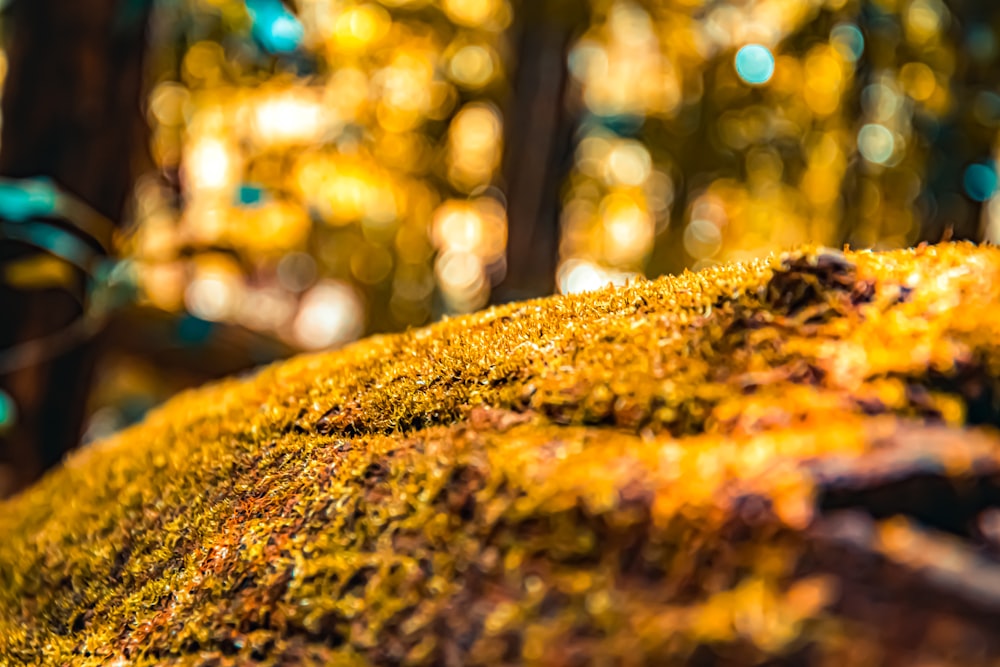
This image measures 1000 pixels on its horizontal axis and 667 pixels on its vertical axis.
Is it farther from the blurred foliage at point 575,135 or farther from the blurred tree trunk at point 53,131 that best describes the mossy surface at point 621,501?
the blurred tree trunk at point 53,131

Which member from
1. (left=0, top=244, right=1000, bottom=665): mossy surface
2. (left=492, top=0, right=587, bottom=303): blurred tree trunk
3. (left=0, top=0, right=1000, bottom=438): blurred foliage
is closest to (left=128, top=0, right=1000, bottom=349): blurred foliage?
(left=0, top=0, right=1000, bottom=438): blurred foliage

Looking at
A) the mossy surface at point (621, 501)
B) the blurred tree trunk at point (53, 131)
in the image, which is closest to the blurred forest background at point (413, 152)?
the blurred tree trunk at point (53, 131)

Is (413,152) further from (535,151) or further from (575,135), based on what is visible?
(535,151)

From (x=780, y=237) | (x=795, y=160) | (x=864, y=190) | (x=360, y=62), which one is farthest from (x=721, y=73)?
(x=780, y=237)

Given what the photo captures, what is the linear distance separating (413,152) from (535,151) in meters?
3.33

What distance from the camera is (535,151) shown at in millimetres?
5137

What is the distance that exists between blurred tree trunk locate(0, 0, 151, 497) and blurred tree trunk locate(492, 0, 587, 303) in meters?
2.57

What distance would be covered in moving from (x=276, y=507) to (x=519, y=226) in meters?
4.14

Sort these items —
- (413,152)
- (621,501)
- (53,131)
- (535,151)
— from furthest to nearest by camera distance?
1. (413,152)
2. (535,151)
3. (53,131)
4. (621,501)

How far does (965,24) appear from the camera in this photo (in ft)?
10.2

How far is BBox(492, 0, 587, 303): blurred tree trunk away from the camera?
502 centimetres

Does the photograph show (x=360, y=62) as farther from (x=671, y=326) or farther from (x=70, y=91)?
(x=671, y=326)

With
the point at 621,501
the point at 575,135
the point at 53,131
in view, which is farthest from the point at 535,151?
the point at 621,501

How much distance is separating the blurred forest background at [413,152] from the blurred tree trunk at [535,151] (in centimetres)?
2
